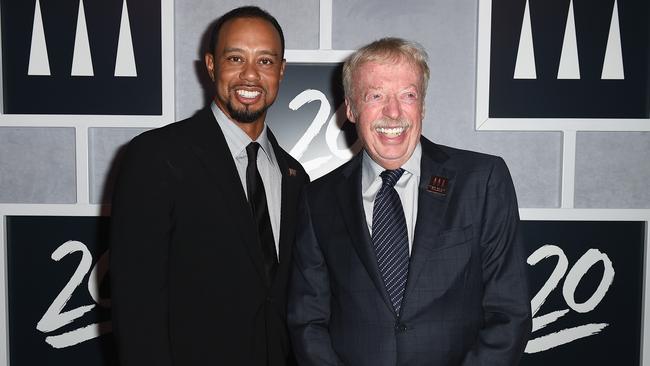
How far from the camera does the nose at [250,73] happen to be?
67.1 inches

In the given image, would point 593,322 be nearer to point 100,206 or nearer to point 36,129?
point 100,206

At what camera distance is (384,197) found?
1.48 metres

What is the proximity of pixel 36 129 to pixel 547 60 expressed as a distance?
2285mm

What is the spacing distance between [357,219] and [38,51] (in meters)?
→ 1.75

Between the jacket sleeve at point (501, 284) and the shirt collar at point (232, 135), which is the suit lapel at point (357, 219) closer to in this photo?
the jacket sleeve at point (501, 284)

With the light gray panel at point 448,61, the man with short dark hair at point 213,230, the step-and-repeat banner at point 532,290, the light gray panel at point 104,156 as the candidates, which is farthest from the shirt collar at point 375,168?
the light gray panel at point 104,156

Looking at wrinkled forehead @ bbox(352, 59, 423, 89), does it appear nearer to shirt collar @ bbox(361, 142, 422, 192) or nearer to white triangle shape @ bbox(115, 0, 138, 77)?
shirt collar @ bbox(361, 142, 422, 192)

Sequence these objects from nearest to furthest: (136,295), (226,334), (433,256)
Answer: (433,256) < (136,295) < (226,334)

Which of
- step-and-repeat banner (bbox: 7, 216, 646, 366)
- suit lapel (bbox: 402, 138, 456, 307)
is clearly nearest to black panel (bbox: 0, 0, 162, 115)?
step-and-repeat banner (bbox: 7, 216, 646, 366)

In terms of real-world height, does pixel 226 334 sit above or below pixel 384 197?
below

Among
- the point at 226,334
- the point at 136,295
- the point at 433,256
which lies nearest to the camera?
the point at 433,256

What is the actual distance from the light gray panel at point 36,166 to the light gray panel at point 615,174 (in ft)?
7.50

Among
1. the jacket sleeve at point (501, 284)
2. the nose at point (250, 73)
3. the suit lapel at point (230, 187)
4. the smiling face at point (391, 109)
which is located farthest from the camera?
the nose at point (250, 73)

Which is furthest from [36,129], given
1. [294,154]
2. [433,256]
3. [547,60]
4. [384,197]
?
[547,60]
